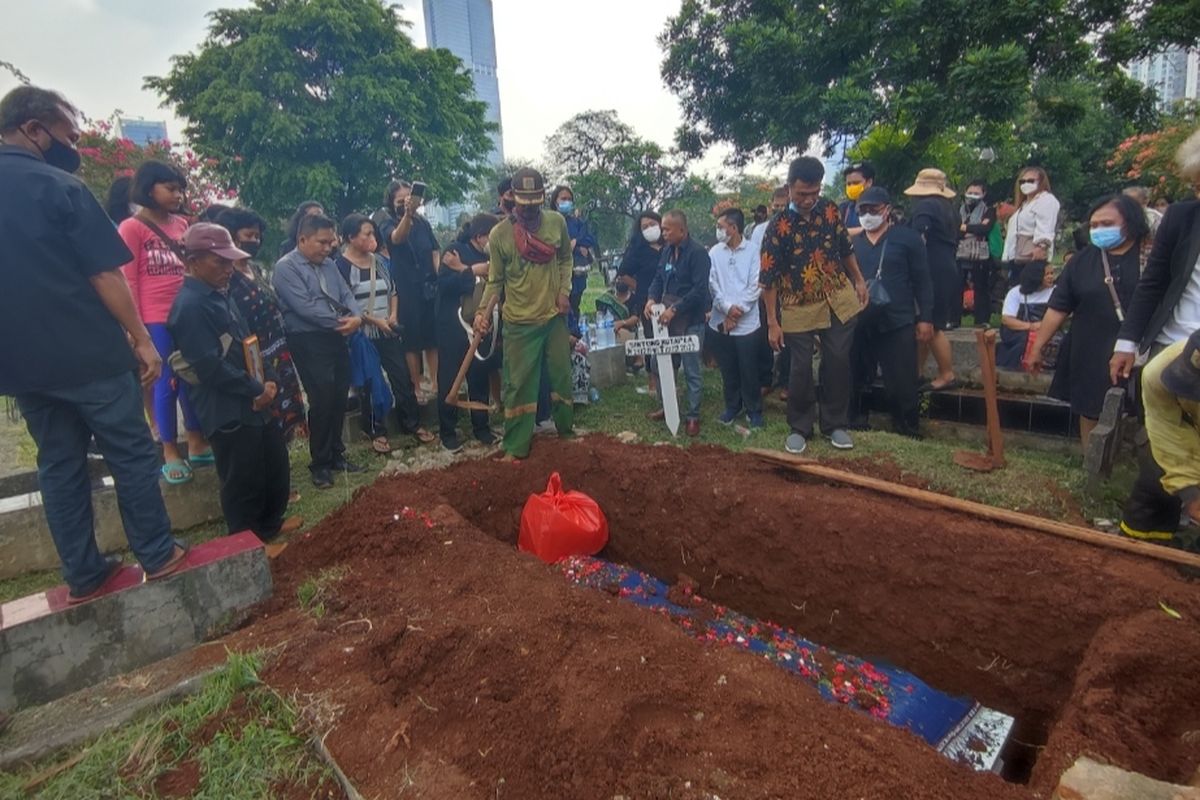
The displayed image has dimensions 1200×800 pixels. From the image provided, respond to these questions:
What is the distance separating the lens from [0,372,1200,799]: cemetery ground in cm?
206

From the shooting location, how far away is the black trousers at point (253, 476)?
3.68 meters

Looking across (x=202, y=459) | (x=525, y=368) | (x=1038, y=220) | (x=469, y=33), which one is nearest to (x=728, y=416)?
(x=525, y=368)

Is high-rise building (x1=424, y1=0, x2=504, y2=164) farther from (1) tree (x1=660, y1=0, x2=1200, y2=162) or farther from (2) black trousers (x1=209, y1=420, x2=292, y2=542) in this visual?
(2) black trousers (x1=209, y1=420, x2=292, y2=542)

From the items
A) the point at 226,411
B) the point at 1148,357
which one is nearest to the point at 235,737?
the point at 226,411

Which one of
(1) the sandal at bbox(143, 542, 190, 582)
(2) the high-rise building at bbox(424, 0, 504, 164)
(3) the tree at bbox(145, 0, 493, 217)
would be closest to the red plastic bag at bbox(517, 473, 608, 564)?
(1) the sandal at bbox(143, 542, 190, 582)

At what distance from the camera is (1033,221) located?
665cm

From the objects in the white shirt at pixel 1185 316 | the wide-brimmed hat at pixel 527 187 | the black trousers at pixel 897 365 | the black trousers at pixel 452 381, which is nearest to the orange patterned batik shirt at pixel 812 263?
the black trousers at pixel 897 365

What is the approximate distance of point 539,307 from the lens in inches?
200

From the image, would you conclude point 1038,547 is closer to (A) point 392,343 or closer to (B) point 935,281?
(B) point 935,281

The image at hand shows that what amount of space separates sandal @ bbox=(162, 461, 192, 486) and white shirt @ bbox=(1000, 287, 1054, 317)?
672 centimetres

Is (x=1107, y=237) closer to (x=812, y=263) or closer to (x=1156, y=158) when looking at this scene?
(x=812, y=263)

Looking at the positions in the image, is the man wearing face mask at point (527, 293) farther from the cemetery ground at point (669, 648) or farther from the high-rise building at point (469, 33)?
the high-rise building at point (469, 33)

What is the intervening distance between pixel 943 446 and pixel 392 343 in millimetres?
4474

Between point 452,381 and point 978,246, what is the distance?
6.71 metres
